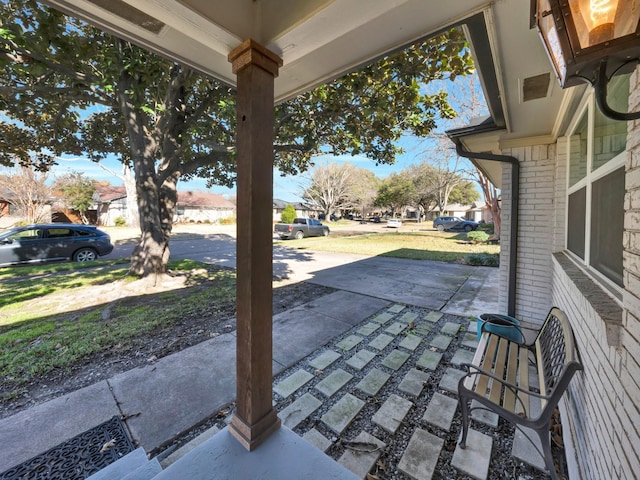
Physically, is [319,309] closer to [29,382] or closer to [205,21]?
[29,382]

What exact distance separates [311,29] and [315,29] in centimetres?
2

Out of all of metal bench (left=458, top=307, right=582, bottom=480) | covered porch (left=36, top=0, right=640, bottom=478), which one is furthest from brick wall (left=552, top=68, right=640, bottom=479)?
metal bench (left=458, top=307, right=582, bottom=480)

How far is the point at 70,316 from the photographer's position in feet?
13.7

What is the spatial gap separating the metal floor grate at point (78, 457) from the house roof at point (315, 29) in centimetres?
259

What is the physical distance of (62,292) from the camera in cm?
539

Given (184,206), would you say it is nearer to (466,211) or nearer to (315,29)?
(315,29)

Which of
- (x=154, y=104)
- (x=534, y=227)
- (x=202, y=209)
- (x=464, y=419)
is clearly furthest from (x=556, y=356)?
(x=202, y=209)

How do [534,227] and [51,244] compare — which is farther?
[51,244]

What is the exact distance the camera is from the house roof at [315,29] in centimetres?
129

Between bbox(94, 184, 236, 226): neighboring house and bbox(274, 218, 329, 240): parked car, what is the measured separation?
10228 mm

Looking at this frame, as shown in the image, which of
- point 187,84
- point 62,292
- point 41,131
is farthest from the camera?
point 41,131

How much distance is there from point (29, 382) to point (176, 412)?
165cm

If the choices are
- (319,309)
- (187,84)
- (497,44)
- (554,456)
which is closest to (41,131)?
(187,84)

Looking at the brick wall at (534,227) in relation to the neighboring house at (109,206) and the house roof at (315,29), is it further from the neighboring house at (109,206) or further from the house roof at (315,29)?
the neighboring house at (109,206)
